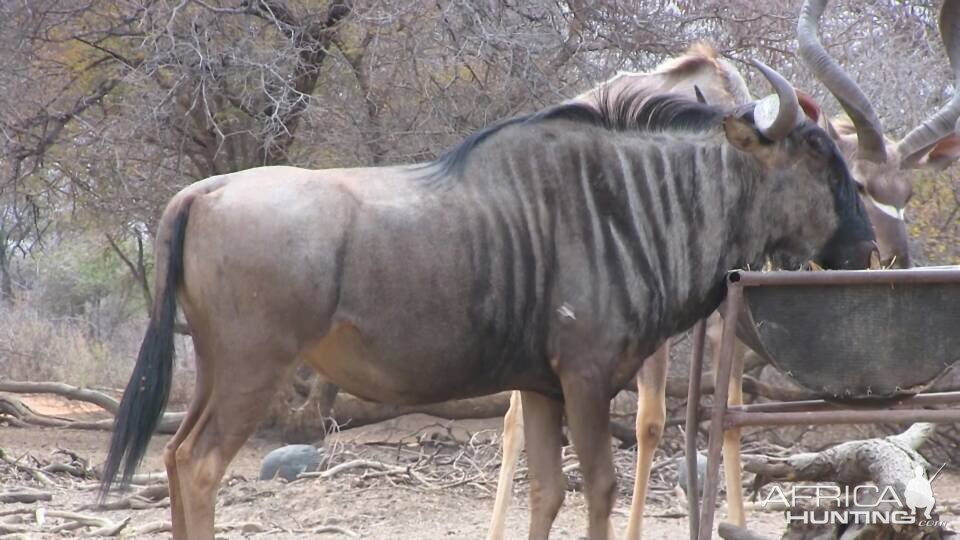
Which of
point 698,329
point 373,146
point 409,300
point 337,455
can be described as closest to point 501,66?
point 373,146

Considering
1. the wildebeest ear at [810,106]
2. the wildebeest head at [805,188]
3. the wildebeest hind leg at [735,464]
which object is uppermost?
the wildebeest ear at [810,106]

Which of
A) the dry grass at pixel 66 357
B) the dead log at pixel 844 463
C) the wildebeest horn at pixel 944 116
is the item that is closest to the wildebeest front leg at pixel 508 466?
the dead log at pixel 844 463

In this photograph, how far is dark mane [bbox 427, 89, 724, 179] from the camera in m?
4.77

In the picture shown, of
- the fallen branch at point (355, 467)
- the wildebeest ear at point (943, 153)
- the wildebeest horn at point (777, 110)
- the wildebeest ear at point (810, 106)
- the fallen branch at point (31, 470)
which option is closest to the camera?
the wildebeest horn at point (777, 110)

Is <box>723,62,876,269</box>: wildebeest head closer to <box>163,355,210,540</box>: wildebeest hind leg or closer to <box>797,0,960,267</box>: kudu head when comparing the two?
<box>797,0,960,267</box>: kudu head

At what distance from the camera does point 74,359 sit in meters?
13.4

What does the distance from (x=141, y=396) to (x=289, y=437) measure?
5309mm

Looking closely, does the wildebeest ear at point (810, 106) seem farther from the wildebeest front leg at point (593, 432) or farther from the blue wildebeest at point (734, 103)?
the wildebeest front leg at point (593, 432)

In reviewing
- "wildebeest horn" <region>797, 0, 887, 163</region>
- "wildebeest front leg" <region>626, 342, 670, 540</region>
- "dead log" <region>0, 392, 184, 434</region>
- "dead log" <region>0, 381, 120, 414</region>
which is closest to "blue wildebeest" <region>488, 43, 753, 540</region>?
"wildebeest front leg" <region>626, 342, 670, 540</region>

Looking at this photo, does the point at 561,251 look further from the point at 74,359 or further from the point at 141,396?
the point at 74,359

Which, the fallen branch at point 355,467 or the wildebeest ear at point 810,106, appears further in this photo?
the fallen branch at point 355,467

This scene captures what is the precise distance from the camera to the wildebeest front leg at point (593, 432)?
4438 millimetres
